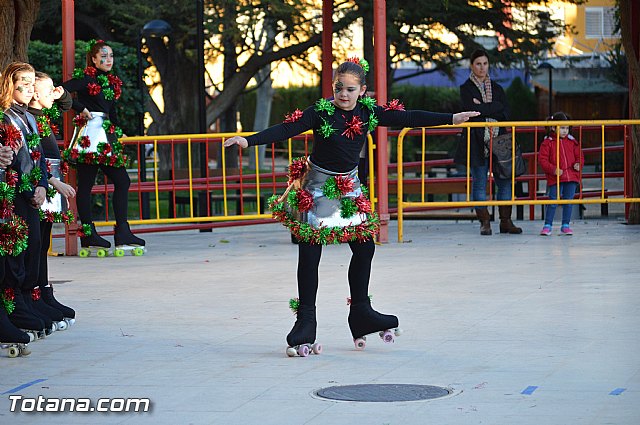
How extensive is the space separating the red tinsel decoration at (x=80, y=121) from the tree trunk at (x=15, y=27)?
3.19 feet

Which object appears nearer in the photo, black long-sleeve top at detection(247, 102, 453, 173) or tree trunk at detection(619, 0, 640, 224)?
black long-sleeve top at detection(247, 102, 453, 173)

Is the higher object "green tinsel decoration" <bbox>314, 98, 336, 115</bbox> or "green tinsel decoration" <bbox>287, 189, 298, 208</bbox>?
"green tinsel decoration" <bbox>314, 98, 336, 115</bbox>

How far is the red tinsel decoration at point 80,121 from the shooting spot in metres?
13.6

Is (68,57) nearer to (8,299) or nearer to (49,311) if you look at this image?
(49,311)

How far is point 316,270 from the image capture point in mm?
8242

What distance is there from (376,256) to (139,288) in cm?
304

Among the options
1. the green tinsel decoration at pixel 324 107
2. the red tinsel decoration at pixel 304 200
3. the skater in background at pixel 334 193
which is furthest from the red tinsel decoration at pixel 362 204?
the green tinsel decoration at pixel 324 107

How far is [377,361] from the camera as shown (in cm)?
789

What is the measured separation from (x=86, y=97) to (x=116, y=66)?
1078 cm

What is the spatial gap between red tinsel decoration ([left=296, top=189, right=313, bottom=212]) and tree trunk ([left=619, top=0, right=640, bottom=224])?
9304mm

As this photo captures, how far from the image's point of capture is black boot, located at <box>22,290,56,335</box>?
8805 mm

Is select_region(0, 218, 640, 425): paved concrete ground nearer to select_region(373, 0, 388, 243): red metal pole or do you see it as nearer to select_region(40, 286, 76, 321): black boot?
select_region(40, 286, 76, 321): black boot

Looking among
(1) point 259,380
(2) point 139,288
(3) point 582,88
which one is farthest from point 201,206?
(3) point 582,88

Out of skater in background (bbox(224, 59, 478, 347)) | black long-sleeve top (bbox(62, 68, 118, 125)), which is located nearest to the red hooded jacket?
black long-sleeve top (bbox(62, 68, 118, 125))
